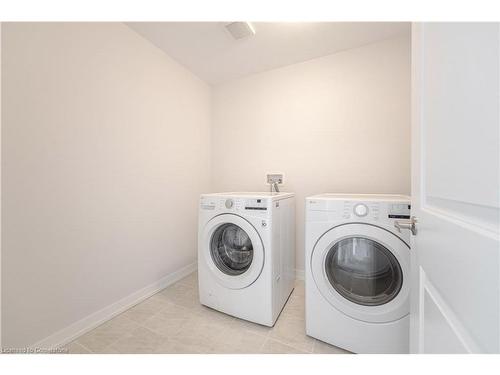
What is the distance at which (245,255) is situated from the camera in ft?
4.63

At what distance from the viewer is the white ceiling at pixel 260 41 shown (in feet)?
4.91

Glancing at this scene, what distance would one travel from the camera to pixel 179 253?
198cm

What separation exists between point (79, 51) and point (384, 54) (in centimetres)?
224

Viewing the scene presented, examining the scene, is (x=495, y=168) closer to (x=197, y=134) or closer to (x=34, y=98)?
(x=34, y=98)

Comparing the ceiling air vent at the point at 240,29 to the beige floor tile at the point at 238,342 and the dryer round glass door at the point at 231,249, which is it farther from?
the beige floor tile at the point at 238,342

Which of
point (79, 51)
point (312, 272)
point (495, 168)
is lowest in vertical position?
point (312, 272)

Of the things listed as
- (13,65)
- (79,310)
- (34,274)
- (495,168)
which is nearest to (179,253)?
(79,310)

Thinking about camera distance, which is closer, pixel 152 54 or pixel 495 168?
pixel 495 168

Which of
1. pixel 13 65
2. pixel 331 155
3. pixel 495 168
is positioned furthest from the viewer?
pixel 331 155

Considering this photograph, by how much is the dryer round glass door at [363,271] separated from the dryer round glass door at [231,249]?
21.5 inches

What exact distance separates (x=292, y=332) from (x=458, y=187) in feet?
4.08

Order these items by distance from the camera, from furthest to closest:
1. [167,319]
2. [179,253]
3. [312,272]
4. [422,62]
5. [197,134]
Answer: [197,134] < [179,253] < [167,319] < [312,272] < [422,62]

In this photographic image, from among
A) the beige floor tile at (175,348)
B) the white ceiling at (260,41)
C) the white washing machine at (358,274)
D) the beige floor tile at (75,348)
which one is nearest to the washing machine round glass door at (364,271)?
the white washing machine at (358,274)

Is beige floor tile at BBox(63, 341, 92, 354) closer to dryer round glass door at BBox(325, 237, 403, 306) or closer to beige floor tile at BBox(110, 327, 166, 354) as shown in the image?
beige floor tile at BBox(110, 327, 166, 354)
